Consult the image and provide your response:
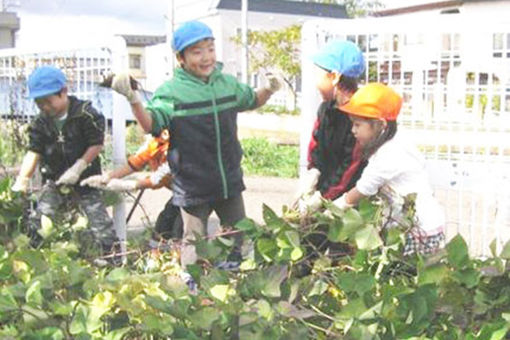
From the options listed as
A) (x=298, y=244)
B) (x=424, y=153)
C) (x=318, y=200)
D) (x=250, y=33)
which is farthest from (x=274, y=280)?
(x=250, y=33)

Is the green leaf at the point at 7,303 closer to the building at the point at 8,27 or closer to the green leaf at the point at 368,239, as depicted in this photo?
the green leaf at the point at 368,239

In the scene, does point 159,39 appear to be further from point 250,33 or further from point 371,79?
point 371,79

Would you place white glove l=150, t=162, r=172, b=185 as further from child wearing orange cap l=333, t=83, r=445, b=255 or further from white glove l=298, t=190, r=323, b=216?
child wearing orange cap l=333, t=83, r=445, b=255

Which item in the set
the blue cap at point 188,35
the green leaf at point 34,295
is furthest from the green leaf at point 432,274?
the blue cap at point 188,35

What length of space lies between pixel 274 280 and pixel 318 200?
102cm

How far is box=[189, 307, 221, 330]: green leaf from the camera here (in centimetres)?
157

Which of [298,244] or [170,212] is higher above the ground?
[298,244]

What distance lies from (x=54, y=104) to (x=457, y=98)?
209cm

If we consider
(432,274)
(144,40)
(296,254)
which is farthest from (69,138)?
(144,40)

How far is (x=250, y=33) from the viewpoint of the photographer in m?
27.1

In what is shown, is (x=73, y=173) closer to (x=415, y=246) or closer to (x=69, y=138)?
(x=69, y=138)

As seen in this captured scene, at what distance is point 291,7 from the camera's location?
4684cm

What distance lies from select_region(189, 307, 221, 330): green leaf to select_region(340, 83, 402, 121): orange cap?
1.41 meters

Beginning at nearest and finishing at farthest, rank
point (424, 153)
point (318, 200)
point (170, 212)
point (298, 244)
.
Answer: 1. point (298, 244)
2. point (318, 200)
3. point (424, 153)
4. point (170, 212)
